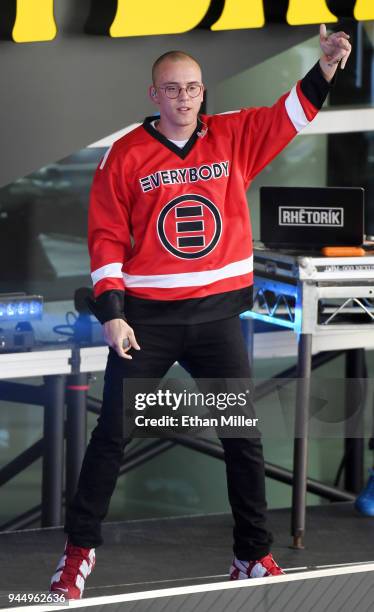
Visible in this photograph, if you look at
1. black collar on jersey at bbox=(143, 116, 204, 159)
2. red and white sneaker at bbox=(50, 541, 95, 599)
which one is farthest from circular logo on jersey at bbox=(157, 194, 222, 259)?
red and white sneaker at bbox=(50, 541, 95, 599)

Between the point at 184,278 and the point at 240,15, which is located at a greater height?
the point at 240,15

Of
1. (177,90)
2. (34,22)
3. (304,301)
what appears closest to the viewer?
(177,90)

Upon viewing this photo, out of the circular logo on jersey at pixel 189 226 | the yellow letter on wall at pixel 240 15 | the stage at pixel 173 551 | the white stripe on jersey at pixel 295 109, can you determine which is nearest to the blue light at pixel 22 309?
the stage at pixel 173 551

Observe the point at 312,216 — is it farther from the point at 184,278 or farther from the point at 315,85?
the point at 184,278

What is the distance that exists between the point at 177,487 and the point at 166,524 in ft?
5.74

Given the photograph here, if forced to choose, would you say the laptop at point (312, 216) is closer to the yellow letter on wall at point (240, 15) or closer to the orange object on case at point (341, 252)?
the orange object on case at point (341, 252)

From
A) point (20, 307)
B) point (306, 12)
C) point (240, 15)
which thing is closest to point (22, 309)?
point (20, 307)

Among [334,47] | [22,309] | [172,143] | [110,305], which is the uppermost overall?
[334,47]

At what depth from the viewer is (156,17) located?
5.23 m

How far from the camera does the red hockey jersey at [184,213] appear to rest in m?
3.90

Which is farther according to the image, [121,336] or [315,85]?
[315,85]

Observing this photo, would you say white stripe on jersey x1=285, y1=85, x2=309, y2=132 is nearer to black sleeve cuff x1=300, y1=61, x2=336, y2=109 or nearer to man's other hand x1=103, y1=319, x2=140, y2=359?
black sleeve cuff x1=300, y1=61, x2=336, y2=109

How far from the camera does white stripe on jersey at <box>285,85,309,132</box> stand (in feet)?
13.1

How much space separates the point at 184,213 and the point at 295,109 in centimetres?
48
